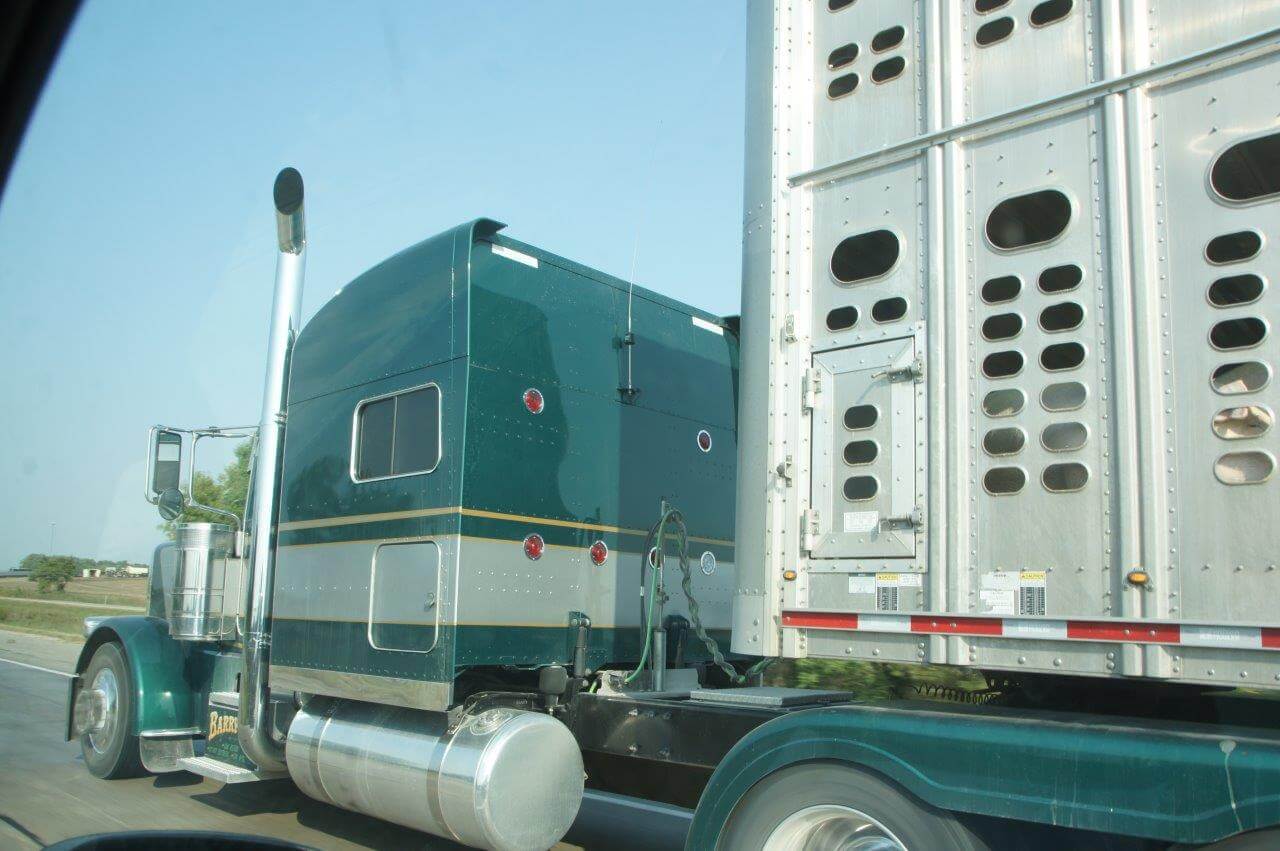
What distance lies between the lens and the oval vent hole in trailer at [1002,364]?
3.62 m

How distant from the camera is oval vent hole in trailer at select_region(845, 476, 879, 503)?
390 cm

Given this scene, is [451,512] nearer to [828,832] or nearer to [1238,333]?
[828,832]

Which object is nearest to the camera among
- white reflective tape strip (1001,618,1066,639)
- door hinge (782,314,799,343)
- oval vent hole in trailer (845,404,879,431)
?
white reflective tape strip (1001,618,1066,639)

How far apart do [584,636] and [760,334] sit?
2.40 meters

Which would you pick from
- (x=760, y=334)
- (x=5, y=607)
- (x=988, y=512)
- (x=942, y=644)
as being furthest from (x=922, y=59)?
(x=5, y=607)

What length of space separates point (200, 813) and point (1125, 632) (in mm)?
6469

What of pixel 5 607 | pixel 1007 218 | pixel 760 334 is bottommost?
pixel 5 607

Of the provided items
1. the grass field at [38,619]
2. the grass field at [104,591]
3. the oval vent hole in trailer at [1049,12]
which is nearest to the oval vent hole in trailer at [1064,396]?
the oval vent hole in trailer at [1049,12]

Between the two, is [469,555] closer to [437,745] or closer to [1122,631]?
[437,745]

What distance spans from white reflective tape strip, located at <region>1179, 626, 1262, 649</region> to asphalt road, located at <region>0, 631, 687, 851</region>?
434 cm

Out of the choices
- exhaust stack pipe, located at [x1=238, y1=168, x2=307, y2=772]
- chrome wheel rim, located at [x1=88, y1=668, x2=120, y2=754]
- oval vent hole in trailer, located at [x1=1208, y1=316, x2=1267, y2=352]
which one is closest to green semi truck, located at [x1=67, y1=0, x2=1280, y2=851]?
oval vent hole in trailer, located at [x1=1208, y1=316, x2=1267, y2=352]

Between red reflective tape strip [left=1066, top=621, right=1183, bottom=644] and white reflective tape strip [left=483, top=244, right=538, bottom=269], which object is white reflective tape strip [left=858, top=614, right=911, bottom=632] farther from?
white reflective tape strip [left=483, top=244, right=538, bottom=269]

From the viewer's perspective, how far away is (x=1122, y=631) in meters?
3.22

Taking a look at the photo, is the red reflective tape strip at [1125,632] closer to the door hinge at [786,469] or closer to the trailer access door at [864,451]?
the trailer access door at [864,451]
